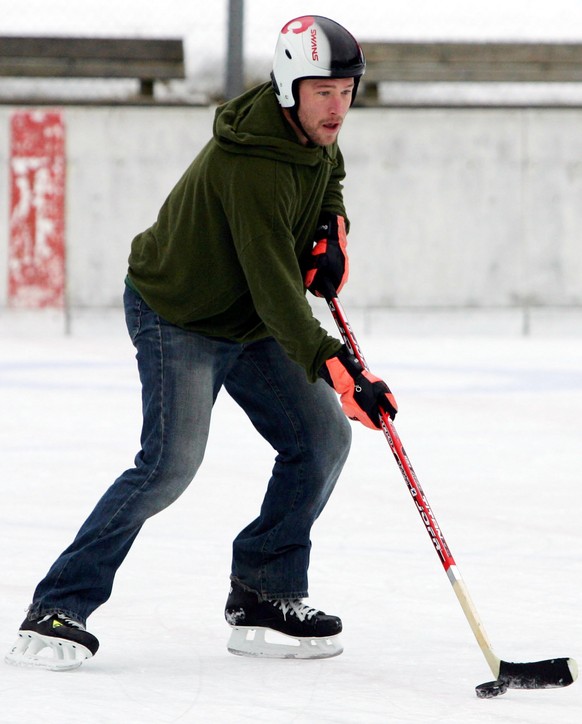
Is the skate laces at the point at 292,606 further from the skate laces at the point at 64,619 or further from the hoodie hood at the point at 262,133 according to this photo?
the hoodie hood at the point at 262,133

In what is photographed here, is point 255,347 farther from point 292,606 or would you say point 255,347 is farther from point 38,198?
point 38,198

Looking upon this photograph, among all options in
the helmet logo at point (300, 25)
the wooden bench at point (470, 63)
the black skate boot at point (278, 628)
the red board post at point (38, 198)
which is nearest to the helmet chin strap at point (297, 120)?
the helmet logo at point (300, 25)

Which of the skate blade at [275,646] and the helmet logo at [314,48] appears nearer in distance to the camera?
the helmet logo at [314,48]

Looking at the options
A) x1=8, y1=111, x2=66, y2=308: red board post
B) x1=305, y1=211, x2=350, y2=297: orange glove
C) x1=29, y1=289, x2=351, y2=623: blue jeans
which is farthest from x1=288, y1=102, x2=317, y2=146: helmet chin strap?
x1=8, y1=111, x2=66, y2=308: red board post

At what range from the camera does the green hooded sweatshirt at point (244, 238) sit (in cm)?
250

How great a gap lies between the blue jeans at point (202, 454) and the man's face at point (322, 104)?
0.47 m

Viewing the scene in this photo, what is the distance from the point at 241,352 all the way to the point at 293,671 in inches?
25.8

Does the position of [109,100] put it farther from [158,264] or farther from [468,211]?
[158,264]

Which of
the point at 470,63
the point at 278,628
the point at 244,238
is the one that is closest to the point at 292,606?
the point at 278,628

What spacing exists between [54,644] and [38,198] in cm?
895

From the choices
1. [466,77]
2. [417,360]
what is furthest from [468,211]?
[417,360]

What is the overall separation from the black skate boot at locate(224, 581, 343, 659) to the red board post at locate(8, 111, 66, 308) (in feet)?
27.9

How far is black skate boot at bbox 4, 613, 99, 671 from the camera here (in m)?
2.63

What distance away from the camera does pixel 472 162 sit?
37.2 feet
